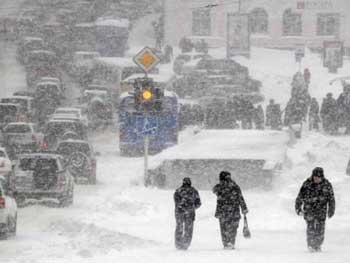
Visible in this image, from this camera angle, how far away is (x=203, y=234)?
24500 mm

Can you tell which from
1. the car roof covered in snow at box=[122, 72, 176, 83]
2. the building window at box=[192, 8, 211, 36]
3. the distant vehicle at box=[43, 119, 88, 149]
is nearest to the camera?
the distant vehicle at box=[43, 119, 88, 149]

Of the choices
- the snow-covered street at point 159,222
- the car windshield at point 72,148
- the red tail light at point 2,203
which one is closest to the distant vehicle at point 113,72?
the snow-covered street at point 159,222

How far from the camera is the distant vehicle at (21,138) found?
40.8 metres

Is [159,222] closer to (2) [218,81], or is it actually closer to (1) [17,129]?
(1) [17,129]

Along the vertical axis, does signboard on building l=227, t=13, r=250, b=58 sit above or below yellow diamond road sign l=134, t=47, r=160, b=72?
below

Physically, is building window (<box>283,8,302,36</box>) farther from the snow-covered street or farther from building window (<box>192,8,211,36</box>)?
the snow-covered street

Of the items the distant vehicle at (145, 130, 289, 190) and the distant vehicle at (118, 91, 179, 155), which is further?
the distant vehicle at (118, 91, 179, 155)

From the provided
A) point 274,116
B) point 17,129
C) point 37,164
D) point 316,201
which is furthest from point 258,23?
point 316,201

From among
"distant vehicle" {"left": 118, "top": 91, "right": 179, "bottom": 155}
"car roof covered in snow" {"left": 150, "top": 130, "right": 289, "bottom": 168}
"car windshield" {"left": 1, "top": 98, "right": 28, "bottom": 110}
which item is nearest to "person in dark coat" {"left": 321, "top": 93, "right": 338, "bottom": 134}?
"car roof covered in snow" {"left": 150, "top": 130, "right": 289, "bottom": 168}

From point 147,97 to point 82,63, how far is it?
36233 millimetres

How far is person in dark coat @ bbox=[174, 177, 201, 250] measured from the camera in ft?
66.6

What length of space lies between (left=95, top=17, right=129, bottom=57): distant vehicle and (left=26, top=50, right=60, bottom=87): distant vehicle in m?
3.23

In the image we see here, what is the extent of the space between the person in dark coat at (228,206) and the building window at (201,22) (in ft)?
182

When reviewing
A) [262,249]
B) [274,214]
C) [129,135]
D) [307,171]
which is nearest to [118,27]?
[129,135]
